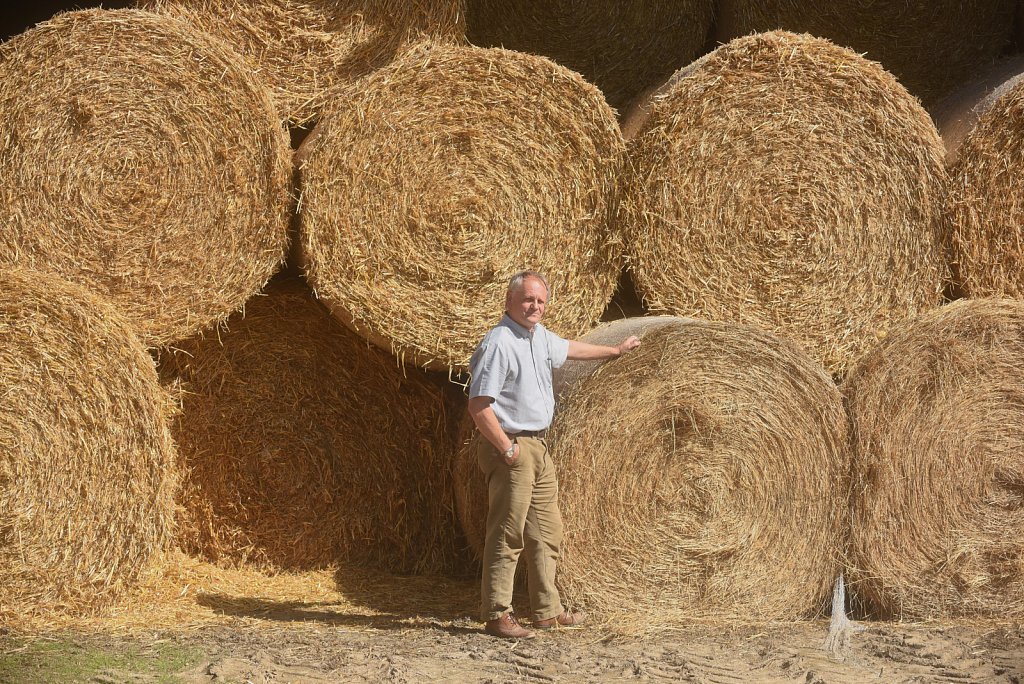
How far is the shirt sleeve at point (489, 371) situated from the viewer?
4.07 m

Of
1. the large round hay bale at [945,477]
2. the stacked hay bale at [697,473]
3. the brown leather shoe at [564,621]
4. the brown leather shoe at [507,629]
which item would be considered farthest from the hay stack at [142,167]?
the large round hay bale at [945,477]

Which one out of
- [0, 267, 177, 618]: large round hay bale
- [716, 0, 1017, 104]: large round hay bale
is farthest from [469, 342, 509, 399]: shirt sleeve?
[716, 0, 1017, 104]: large round hay bale

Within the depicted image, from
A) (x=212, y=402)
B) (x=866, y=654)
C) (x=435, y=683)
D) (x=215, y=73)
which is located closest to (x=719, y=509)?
(x=866, y=654)

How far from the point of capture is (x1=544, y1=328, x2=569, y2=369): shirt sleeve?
428 centimetres

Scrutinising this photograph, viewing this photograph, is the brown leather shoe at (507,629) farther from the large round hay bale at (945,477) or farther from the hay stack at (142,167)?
the hay stack at (142,167)

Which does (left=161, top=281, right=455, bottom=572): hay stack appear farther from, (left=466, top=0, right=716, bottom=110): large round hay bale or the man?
(left=466, top=0, right=716, bottom=110): large round hay bale

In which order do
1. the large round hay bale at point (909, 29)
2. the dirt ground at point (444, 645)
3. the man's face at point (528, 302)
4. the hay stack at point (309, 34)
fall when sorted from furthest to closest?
1. the large round hay bale at point (909, 29)
2. the hay stack at point (309, 34)
3. the man's face at point (528, 302)
4. the dirt ground at point (444, 645)

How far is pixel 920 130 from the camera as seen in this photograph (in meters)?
4.71

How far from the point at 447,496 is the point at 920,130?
2439 millimetres

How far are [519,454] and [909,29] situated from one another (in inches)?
121

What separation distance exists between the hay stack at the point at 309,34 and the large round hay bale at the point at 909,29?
171 centimetres

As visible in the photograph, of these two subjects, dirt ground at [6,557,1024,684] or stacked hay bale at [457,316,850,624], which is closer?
dirt ground at [6,557,1024,684]

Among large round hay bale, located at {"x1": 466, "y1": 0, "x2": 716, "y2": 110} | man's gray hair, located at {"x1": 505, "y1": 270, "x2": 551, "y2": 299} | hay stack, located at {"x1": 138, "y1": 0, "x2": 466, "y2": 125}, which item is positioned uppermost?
large round hay bale, located at {"x1": 466, "y1": 0, "x2": 716, "y2": 110}

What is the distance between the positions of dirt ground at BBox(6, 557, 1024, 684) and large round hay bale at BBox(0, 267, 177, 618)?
168mm
